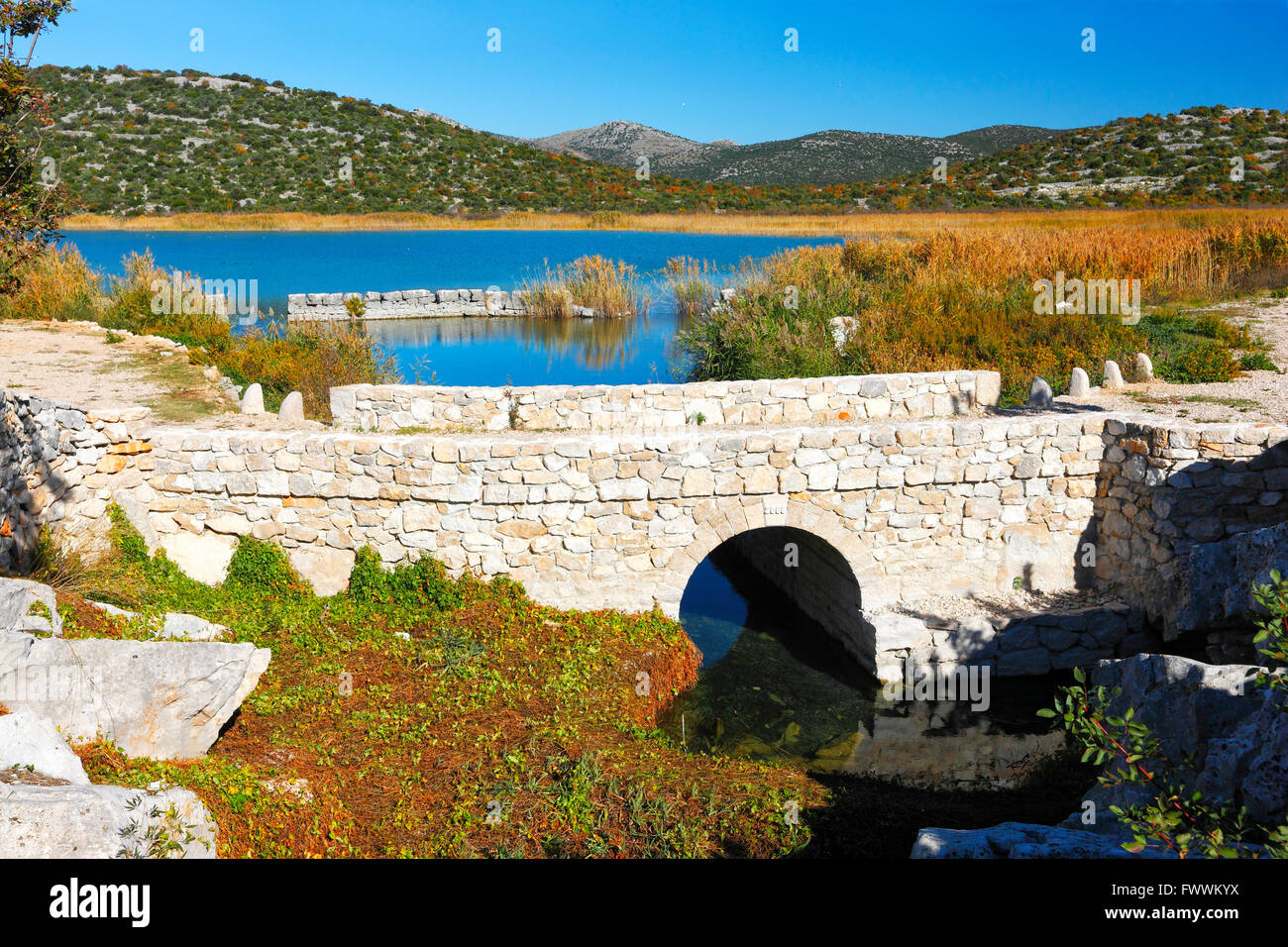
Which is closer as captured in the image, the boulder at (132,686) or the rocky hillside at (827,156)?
the boulder at (132,686)

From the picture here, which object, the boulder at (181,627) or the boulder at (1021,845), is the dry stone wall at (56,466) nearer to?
the boulder at (181,627)

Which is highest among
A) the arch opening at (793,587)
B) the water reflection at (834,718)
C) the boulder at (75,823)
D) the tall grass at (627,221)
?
the tall grass at (627,221)

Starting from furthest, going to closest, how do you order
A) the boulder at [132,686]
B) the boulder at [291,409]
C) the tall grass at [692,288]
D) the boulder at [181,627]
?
the tall grass at [692,288], the boulder at [291,409], the boulder at [181,627], the boulder at [132,686]

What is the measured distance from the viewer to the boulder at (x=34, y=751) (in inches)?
145

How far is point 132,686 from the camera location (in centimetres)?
491

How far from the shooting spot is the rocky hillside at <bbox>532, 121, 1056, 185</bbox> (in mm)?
53781

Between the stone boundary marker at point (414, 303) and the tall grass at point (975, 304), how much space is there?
549 centimetres

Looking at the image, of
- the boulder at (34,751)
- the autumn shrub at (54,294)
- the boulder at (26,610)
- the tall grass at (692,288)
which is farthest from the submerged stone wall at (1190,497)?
the autumn shrub at (54,294)

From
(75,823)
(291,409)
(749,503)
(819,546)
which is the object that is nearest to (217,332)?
(291,409)

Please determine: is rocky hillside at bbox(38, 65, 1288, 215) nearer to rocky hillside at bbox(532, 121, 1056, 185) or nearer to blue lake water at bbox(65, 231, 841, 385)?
blue lake water at bbox(65, 231, 841, 385)

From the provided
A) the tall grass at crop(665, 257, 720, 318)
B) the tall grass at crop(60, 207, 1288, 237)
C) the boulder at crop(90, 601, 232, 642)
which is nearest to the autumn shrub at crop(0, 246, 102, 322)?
the tall grass at crop(665, 257, 720, 318)

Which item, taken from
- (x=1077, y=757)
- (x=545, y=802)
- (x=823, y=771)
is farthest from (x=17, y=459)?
(x=1077, y=757)

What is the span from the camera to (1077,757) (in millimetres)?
7363

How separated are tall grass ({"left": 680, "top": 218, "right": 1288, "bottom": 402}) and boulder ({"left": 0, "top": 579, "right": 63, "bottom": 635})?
965 cm
